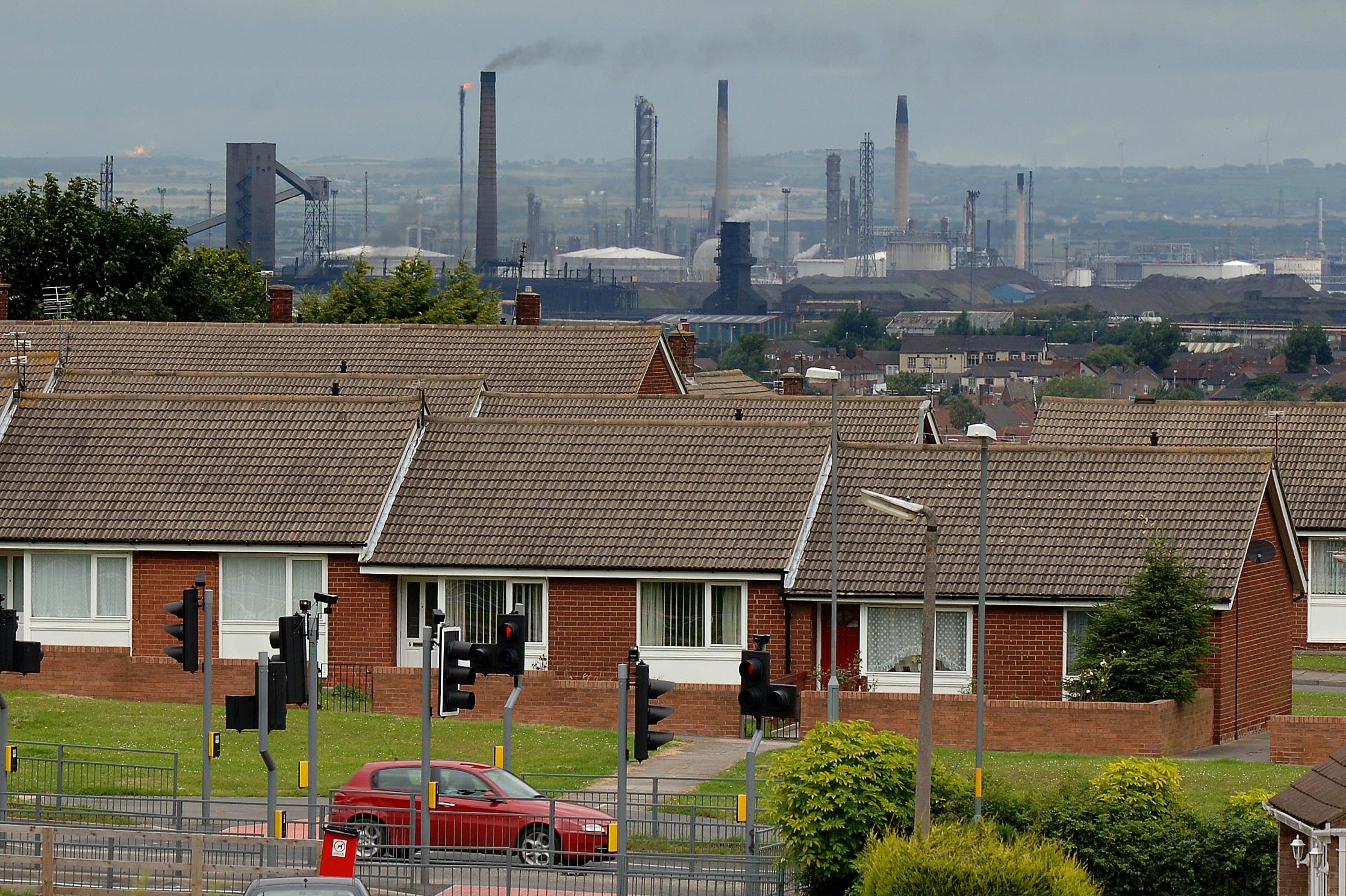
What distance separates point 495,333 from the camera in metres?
57.1

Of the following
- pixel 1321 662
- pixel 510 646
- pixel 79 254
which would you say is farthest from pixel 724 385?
pixel 510 646

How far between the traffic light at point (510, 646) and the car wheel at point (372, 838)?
248cm

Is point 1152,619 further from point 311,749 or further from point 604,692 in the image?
point 311,749

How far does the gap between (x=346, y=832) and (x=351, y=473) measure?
16.4 meters

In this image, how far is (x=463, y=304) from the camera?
84062 millimetres

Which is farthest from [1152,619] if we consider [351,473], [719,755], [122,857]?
[122,857]

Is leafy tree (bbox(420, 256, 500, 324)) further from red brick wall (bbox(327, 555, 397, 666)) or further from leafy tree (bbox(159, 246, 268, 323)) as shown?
red brick wall (bbox(327, 555, 397, 666))

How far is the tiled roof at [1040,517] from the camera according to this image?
124 ft

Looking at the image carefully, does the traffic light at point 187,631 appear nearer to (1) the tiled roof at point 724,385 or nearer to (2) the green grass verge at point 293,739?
(2) the green grass verge at point 293,739

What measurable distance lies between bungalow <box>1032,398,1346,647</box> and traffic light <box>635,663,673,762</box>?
24.6 metres

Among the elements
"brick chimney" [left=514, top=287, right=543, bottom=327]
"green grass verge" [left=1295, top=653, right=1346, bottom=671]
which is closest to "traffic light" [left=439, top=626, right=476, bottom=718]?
"green grass verge" [left=1295, top=653, right=1346, bottom=671]

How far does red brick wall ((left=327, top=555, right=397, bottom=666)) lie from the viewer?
1564 inches

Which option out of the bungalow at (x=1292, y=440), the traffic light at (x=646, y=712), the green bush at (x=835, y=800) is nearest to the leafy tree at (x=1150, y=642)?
the green bush at (x=835, y=800)

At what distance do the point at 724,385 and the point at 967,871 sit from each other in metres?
42.4
